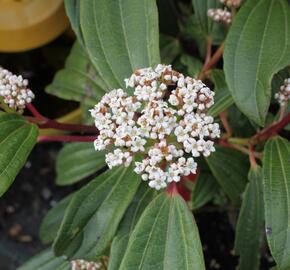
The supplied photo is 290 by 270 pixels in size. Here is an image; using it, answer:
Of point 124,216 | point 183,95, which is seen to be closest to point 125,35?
point 183,95

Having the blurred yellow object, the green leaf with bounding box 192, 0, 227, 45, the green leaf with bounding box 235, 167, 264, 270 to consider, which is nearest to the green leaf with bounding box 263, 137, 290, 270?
the green leaf with bounding box 235, 167, 264, 270

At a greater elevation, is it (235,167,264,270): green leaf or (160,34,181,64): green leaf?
(160,34,181,64): green leaf

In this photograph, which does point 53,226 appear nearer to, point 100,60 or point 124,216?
point 124,216

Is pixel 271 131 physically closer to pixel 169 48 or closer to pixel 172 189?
pixel 172 189

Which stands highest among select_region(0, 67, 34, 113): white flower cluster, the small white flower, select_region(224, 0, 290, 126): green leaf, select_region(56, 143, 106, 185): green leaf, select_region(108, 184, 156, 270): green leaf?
select_region(0, 67, 34, 113): white flower cluster

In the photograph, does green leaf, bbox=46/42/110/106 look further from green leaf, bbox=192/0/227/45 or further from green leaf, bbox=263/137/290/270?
green leaf, bbox=263/137/290/270

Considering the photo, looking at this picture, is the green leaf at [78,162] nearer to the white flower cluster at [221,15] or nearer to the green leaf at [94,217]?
the green leaf at [94,217]
